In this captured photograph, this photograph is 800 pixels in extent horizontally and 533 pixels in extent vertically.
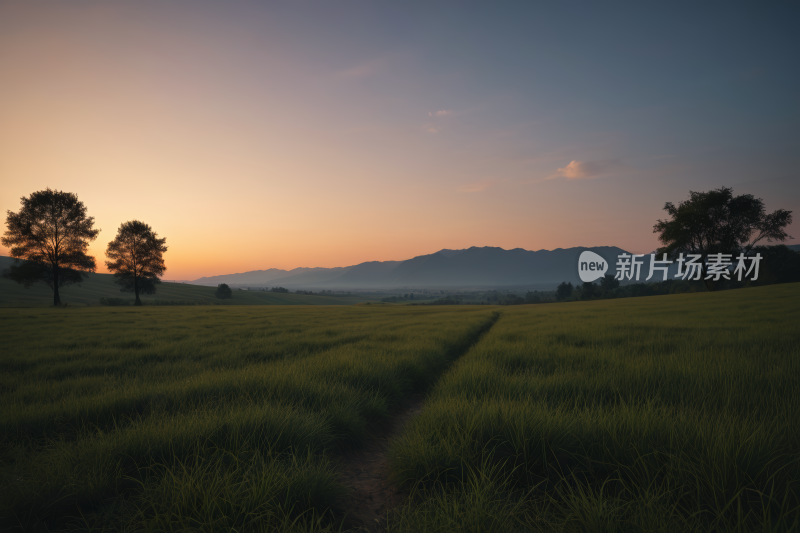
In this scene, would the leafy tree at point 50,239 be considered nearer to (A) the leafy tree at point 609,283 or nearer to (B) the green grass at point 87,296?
(B) the green grass at point 87,296

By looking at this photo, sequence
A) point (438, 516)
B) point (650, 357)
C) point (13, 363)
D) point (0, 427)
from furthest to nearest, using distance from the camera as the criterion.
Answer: point (13, 363)
point (650, 357)
point (0, 427)
point (438, 516)

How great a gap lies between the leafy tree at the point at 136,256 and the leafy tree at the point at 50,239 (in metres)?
4.88

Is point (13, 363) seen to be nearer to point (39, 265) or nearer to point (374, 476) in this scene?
point (374, 476)

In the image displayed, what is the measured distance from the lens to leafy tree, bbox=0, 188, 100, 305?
30.6 m

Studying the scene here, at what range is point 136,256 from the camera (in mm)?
39562

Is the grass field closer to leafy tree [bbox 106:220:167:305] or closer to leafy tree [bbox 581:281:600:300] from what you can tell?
leafy tree [bbox 106:220:167:305]

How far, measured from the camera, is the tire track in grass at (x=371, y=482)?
2.29 meters

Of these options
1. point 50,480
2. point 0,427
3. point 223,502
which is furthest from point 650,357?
point 0,427

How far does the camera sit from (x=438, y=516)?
185cm

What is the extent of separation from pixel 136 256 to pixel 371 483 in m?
50.5

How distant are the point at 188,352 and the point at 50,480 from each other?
6461 millimetres

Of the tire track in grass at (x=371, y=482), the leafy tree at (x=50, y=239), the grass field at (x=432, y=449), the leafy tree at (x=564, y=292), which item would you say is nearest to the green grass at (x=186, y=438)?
the grass field at (x=432, y=449)

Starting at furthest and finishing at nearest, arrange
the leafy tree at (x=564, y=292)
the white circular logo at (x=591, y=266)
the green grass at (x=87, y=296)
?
the leafy tree at (x=564, y=292)
the white circular logo at (x=591, y=266)
the green grass at (x=87, y=296)

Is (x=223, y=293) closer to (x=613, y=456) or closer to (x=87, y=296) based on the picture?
(x=87, y=296)
